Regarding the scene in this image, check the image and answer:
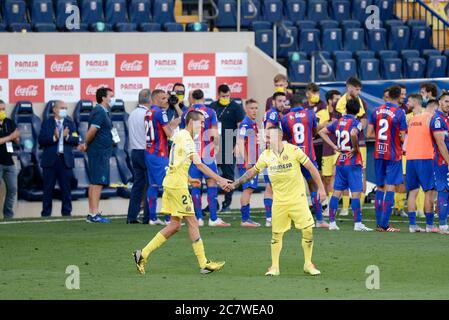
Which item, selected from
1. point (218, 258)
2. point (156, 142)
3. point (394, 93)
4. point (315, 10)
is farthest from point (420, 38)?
point (218, 258)

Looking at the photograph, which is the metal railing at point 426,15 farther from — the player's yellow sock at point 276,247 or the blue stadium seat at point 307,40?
the player's yellow sock at point 276,247

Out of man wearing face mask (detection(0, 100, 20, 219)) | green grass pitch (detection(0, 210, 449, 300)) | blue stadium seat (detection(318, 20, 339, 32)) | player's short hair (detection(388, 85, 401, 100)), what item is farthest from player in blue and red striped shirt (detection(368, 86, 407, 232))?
blue stadium seat (detection(318, 20, 339, 32))

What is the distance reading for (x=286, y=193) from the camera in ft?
46.2

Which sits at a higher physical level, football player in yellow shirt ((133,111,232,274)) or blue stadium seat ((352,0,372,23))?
blue stadium seat ((352,0,372,23))

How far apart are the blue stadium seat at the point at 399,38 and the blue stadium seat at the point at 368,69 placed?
140 centimetres

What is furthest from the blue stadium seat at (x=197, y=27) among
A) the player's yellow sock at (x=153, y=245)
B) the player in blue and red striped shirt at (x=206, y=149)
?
the player's yellow sock at (x=153, y=245)

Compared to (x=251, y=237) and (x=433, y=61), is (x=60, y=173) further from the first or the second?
(x=433, y=61)

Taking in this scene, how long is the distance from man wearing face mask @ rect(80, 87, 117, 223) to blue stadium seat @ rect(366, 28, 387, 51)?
30.1 feet

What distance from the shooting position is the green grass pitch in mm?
12500

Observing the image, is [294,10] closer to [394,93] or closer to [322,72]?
[322,72]

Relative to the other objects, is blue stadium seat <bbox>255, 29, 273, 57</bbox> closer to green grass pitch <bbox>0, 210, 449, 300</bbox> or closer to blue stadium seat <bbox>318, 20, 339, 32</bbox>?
blue stadium seat <bbox>318, 20, 339, 32</bbox>

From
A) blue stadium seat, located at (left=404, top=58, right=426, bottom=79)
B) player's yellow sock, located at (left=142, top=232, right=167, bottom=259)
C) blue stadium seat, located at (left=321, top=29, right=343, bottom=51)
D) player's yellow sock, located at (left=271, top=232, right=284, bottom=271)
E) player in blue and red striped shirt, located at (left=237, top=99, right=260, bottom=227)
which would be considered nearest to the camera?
player's yellow sock, located at (left=271, top=232, right=284, bottom=271)
